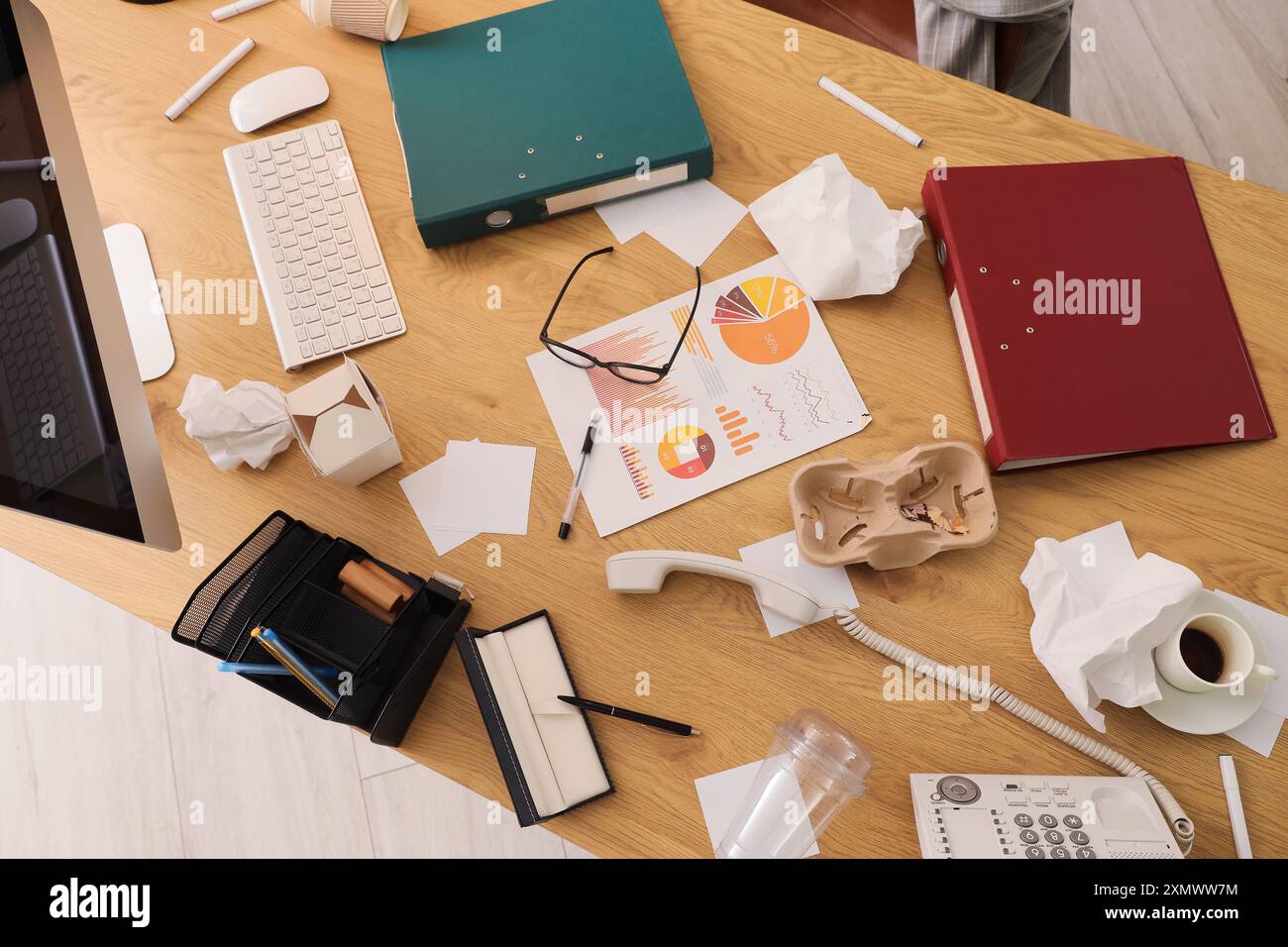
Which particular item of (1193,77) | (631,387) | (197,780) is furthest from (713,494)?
(1193,77)

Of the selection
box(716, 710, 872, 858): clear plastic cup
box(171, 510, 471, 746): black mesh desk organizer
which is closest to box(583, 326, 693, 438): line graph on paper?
box(171, 510, 471, 746): black mesh desk organizer

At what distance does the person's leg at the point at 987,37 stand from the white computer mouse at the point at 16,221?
116cm

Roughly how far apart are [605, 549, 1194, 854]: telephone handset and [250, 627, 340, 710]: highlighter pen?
0.31m

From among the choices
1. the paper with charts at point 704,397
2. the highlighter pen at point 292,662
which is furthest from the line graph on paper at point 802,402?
the highlighter pen at point 292,662

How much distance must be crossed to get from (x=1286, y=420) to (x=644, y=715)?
79 cm

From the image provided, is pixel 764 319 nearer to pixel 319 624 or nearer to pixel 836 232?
pixel 836 232

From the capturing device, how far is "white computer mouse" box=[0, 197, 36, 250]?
0.87m

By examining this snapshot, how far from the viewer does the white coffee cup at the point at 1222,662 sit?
88 centimetres

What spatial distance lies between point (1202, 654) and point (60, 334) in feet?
3.97
